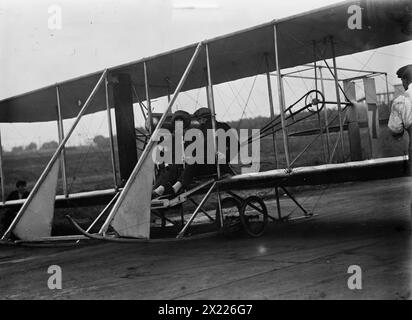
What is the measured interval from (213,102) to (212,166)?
1059 millimetres

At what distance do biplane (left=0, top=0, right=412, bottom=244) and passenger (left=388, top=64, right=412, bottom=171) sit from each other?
1.24m

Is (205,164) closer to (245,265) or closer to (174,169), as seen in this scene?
(174,169)

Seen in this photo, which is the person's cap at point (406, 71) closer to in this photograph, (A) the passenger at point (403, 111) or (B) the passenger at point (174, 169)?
(A) the passenger at point (403, 111)

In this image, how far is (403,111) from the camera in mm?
4219

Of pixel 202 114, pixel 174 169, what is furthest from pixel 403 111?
pixel 174 169

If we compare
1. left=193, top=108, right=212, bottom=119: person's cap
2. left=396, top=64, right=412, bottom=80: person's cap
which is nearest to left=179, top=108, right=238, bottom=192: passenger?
left=193, top=108, right=212, bottom=119: person's cap

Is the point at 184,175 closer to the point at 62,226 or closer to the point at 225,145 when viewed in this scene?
the point at 225,145

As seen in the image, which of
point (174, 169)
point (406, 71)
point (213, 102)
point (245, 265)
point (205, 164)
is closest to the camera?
point (406, 71)

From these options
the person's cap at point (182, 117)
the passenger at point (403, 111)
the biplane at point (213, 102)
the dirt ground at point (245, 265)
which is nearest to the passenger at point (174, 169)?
the person's cap at point (182, 117)

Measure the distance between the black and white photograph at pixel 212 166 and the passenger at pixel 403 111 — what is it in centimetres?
1

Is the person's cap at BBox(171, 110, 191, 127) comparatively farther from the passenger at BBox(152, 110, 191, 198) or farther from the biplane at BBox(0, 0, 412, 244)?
the biplane at BBox(0, 0, 412, 244)

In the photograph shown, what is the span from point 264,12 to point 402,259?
3.78 meters

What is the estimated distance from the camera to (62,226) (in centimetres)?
1095
